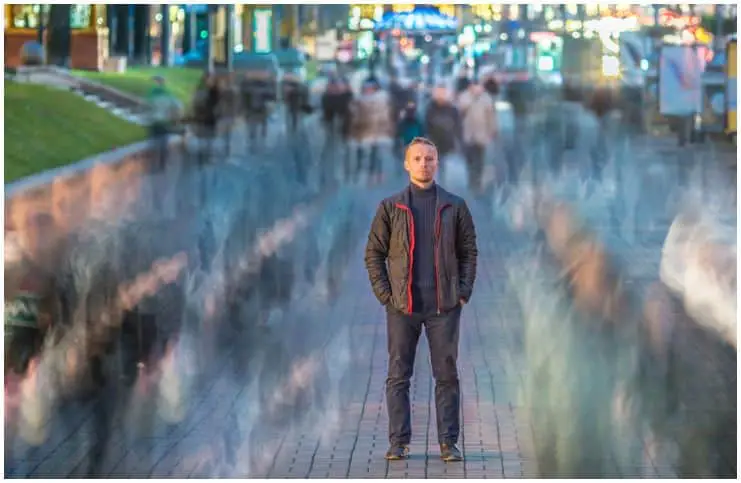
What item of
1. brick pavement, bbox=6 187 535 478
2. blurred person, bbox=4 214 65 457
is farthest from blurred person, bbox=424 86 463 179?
brick pavement, bbox=6 187 535 478

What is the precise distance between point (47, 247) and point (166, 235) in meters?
2.07

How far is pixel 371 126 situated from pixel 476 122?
1338 centimetres

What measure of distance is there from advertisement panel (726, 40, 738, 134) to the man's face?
25.9 metres

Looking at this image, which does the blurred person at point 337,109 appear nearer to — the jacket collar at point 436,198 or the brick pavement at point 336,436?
the brick pavement at point 336,436

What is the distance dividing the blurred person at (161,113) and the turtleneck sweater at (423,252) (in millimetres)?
31029

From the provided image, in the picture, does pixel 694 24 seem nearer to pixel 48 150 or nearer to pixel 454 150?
pixel 454 150

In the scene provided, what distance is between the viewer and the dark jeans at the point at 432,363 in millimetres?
8250

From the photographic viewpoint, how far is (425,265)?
823 cm

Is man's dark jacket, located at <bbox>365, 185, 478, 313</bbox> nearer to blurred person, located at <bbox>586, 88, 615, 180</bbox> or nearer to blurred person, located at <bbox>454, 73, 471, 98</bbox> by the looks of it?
blurred person, located at <bbox>586, 88, 615, 180</bbox>

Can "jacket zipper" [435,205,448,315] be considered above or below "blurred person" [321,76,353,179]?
above

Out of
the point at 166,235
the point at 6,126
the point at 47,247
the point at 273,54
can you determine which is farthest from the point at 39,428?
the point at 273,54

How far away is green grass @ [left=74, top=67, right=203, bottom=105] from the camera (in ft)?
159

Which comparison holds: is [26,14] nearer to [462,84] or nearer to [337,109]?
[337,109]

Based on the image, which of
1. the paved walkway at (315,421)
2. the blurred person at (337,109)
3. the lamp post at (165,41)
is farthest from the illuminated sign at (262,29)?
→ the paved walkway at (315,421)
